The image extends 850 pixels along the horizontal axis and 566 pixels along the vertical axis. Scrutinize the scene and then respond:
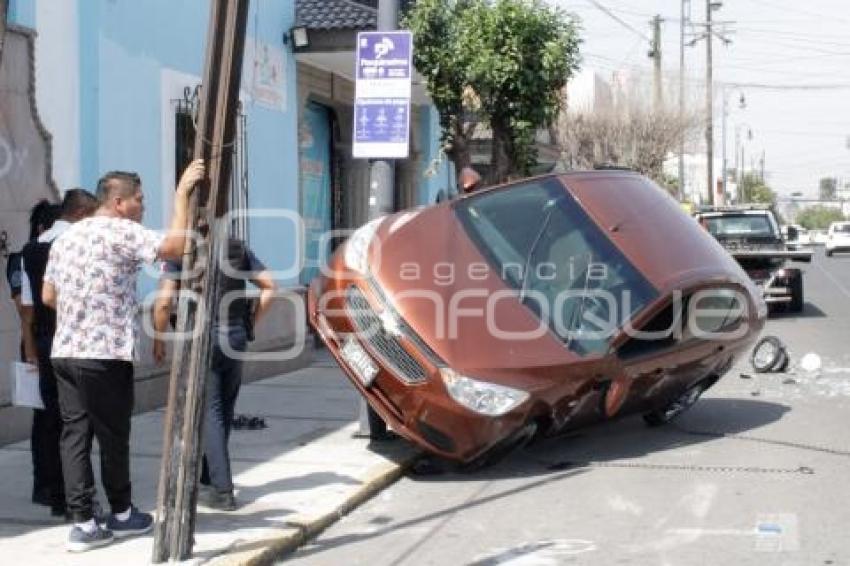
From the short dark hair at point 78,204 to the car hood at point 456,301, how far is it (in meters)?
2.13

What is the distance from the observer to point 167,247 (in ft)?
17.1

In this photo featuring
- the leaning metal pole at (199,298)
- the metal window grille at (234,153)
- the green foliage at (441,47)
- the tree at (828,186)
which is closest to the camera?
the leaning metal pole at (199,298)

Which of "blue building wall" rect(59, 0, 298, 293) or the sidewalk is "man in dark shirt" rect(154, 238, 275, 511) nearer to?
the sidewalk

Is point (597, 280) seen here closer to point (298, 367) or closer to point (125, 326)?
point (125, 326)

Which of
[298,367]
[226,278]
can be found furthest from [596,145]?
[226,278]


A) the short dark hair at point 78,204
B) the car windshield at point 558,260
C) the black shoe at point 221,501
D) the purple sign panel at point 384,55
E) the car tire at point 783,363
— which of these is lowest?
the black shoe at point 221,501

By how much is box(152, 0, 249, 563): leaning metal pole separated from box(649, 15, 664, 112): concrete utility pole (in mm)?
36689

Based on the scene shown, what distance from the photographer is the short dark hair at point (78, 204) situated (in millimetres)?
6066

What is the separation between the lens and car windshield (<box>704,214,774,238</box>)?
21.3m

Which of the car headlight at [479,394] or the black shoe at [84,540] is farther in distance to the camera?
the car headlight at [479,394]

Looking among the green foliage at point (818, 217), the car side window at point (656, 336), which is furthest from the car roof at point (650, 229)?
the green foliage at point (818, 217)

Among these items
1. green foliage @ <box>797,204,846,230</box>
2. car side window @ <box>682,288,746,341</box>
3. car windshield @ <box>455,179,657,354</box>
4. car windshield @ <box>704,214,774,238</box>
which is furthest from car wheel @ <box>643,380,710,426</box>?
green foliage @ <box>797,204,846,230</box>

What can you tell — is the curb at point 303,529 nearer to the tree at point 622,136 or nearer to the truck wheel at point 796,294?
the truck wheel at point 796,294

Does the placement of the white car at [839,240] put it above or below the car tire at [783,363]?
above
